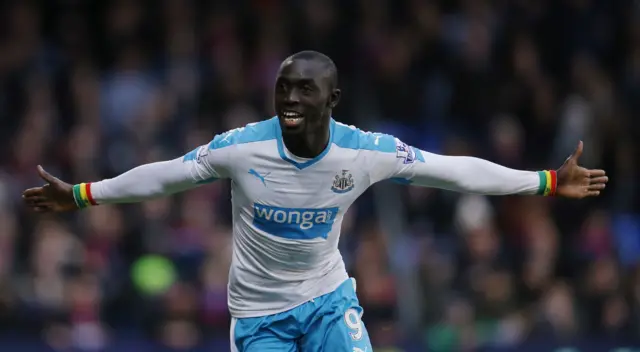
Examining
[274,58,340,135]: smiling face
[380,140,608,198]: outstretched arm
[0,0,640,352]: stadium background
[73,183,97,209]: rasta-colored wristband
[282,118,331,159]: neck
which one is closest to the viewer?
[274,58,340,135]: smiling face

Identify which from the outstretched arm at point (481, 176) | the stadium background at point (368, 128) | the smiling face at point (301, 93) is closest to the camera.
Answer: the smiling face at point (301, 93)

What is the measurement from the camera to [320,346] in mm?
7496

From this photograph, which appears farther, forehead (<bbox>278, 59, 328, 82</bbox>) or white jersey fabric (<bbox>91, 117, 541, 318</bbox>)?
white jersey fabric (<bbox>91, 117, 541, 318</bbox>)

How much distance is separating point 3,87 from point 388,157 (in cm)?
818

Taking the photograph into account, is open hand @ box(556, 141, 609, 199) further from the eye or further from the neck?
the eye

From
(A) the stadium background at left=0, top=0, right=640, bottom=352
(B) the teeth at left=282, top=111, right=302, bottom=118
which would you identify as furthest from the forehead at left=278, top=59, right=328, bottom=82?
(A) the stadium background at left=0, top=0, right=640, bottom=352

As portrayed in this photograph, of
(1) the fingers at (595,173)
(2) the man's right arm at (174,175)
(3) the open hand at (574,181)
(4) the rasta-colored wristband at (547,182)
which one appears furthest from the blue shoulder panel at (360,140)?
(1) the fingers at (595,173)

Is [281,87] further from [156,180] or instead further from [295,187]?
[156,180]

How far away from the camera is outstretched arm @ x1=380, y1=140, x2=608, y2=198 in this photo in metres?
7.50

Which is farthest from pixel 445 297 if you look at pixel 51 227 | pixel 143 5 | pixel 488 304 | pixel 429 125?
pixel 143 5

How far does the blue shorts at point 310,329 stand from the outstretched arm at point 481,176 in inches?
32.4

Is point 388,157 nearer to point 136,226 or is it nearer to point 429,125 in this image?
point 136,226

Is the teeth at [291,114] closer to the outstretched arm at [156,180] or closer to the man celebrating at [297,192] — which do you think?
the man celebrating at [297,192]

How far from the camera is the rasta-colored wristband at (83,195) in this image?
7766 millimetres
